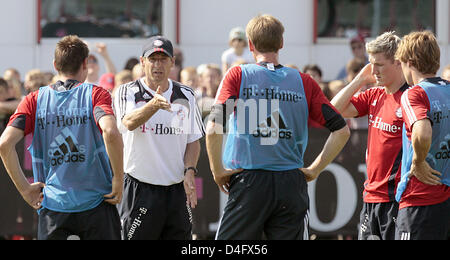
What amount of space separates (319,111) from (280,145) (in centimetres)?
39

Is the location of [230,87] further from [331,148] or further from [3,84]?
[3,84]

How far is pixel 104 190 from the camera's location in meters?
6.17

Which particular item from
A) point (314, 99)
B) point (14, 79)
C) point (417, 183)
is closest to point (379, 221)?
point (417, 183)

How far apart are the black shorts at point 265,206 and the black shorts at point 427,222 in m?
0.79

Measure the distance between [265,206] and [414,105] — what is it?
50.1 inches

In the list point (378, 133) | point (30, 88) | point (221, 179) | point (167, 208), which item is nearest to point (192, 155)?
point (167, 208)

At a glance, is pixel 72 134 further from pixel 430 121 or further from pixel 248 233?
pixel 430 121

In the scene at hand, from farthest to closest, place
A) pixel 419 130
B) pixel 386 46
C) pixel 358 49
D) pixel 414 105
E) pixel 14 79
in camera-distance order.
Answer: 1. pixel 358 49
2. pixel 14 79
3. pixel 386 46
4. pixel 414 105
5. pixel 419 130

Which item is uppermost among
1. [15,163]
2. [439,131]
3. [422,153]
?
[439,131]

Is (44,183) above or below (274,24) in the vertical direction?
below

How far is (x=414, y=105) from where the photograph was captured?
593cm

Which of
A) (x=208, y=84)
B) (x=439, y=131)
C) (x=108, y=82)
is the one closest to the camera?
(x=439, y=131)
